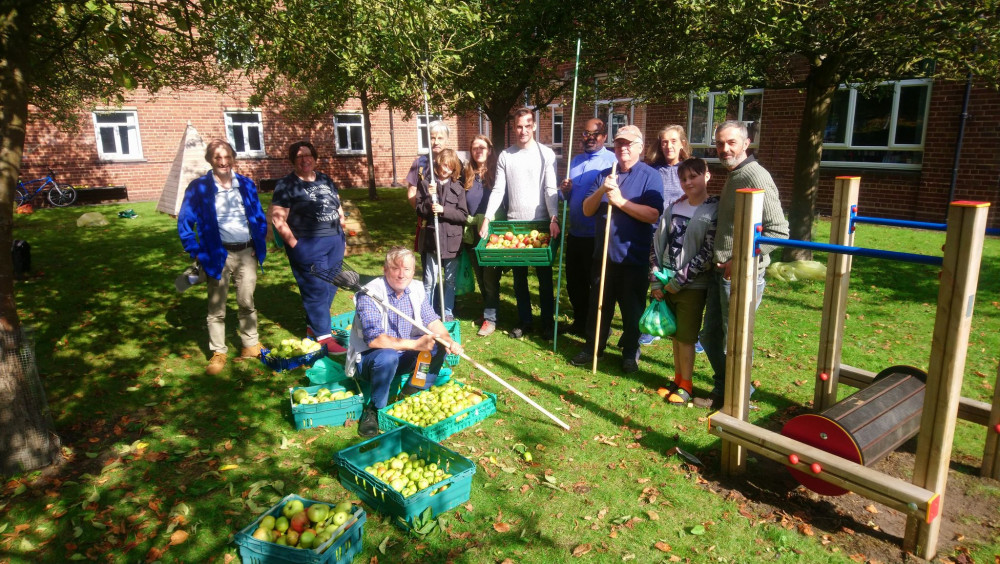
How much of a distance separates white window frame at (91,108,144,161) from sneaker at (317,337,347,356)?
18.1 metres

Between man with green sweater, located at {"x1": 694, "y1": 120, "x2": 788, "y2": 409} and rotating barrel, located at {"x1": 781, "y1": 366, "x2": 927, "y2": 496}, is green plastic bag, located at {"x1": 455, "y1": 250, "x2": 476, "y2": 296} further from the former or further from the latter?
rotating barrel, located at {"x1": 781, "y1": 366, "x2": 927, "y2": 496}

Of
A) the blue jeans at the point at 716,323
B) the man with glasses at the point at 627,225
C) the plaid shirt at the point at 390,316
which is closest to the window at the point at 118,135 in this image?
the plaid shirt at the point at 390,316

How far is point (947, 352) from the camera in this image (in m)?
3.01

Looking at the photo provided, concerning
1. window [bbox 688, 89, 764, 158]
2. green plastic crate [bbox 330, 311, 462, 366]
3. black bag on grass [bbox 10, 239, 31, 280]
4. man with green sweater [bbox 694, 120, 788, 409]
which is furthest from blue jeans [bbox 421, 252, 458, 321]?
window [bbox 688, 89, 764, 158]

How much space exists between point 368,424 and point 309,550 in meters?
1.70

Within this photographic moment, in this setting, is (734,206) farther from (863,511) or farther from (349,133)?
(349,133)

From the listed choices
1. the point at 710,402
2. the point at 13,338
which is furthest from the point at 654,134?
the point at 13,338

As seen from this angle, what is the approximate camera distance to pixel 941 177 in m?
12.5

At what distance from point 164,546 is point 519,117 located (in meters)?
4.74

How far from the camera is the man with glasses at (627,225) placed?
5.39 metres

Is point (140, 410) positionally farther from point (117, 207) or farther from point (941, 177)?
point (117, 207)


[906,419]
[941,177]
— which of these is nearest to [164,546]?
[906,419]

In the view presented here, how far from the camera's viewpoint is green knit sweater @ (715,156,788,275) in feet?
14.1

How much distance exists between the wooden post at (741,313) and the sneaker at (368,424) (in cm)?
257
